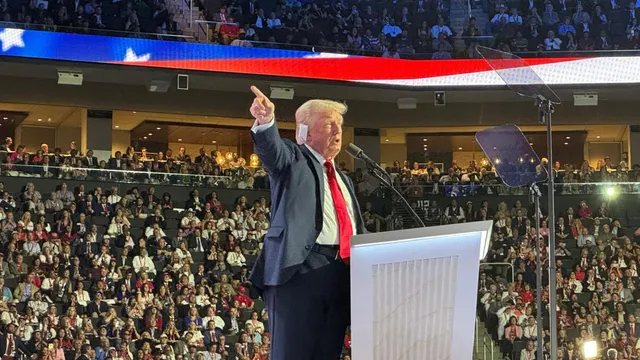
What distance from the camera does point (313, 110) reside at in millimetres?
3258

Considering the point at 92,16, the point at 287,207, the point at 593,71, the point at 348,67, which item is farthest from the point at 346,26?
the point at 287,207

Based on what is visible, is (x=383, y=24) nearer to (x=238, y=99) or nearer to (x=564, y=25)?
(x=238, y=99)

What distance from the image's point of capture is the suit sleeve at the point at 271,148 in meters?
2.96

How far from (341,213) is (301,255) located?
0.81ft

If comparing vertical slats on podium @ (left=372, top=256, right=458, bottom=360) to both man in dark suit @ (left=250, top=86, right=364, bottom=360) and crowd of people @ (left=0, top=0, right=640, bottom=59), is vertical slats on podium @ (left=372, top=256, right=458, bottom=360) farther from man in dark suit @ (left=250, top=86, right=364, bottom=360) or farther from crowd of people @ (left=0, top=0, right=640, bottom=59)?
crowd of people @ (left=0, top=0, right=640, bottom=59)

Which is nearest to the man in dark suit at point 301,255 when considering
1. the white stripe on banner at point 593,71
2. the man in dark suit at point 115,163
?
the man in dark suit at point 115,163

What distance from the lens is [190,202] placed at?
1584 centimetres

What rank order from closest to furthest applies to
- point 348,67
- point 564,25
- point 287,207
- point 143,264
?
point 287,207 → point 143,264 → point 348,67 → point 564,25

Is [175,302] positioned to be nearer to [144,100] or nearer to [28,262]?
[28,262]

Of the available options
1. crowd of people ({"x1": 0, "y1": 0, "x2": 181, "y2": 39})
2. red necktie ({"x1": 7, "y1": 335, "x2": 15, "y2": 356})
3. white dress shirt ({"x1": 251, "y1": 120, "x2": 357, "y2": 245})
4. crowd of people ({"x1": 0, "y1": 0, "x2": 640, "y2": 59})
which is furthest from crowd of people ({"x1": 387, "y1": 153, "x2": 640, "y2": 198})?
white dress shirt ({"x1": 251, "y1": 120, "x2": 357, "y2": 245})

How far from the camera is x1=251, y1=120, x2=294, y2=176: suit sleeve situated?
2965mm

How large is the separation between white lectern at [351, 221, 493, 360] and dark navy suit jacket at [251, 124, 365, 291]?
32 cm

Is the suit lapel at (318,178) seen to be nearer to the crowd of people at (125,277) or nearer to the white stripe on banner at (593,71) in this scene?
the crowd of people at (125,277)

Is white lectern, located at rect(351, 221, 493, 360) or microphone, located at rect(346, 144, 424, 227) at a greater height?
microphone, located at rect(346, 144, 424, 227)
